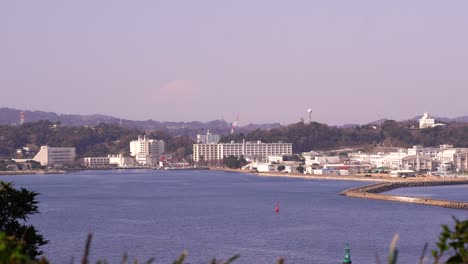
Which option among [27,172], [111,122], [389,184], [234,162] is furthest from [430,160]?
[111,122]

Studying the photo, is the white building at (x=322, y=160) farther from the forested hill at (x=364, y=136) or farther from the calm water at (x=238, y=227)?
the calm water at (x=238, y=227)

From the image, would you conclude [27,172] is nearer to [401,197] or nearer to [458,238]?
[401,197]

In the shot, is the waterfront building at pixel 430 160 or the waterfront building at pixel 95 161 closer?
the waterfront building at pixel 430 160

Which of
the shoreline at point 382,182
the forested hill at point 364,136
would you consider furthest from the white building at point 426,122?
the shoreline at point 382,182

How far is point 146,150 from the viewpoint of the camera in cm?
8512

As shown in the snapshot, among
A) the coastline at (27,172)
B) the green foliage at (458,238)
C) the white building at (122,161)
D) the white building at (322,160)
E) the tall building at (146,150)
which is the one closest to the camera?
the green foliage at (458,238)

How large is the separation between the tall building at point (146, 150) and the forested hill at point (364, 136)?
20.7ft

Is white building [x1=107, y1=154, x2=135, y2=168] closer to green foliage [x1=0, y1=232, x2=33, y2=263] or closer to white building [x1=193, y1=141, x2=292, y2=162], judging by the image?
white building [x1=193, y1=141, x2=292, y2=162]

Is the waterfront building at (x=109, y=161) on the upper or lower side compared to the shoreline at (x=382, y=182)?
upper

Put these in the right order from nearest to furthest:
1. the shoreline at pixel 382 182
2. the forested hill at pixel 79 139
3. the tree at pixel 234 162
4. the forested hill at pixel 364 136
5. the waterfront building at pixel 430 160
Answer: the shoreline at pixel 382 182 < the waterfront building at pixel 430 160 < the tree at pixel 234 162 < the forested hill at pixel 364 136 < the forested hill at pixel 79 139

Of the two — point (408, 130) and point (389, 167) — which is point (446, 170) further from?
point (408, 130)

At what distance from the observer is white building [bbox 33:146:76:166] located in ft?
247

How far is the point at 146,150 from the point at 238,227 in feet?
215

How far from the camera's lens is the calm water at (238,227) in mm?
15102
